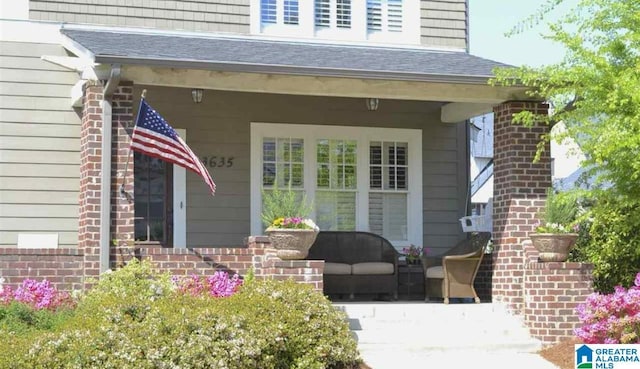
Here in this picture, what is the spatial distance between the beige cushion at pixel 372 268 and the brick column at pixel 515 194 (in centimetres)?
136

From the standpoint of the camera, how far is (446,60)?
12086mm

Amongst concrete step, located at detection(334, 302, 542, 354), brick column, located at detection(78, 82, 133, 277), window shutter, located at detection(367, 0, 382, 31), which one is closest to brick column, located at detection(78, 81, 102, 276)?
brick column, located at detection(78, 82, 133, 277)

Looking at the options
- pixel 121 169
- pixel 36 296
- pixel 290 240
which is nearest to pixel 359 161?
pixel 290 240

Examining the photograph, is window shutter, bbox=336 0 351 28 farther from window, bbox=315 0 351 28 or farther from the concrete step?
the concrete step

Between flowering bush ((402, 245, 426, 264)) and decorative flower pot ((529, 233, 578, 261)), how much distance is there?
8.07 feet

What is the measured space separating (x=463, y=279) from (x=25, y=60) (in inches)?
233

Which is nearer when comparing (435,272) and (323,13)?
(435,272)

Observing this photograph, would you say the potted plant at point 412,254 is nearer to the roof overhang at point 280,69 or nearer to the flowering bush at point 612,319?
the roof overhang at point 280,69

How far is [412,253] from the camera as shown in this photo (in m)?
12.6

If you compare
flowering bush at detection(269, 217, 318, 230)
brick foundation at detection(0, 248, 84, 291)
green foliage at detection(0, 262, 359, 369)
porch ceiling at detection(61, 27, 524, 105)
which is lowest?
green foliage at detection(0, 262, 359, 369)

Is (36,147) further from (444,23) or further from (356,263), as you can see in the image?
(444,23)

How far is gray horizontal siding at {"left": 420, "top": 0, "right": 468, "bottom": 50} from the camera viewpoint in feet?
43.8

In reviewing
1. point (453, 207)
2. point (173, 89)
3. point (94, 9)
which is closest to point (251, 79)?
point (173, 89)

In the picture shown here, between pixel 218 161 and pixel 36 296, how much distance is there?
11.4ft
